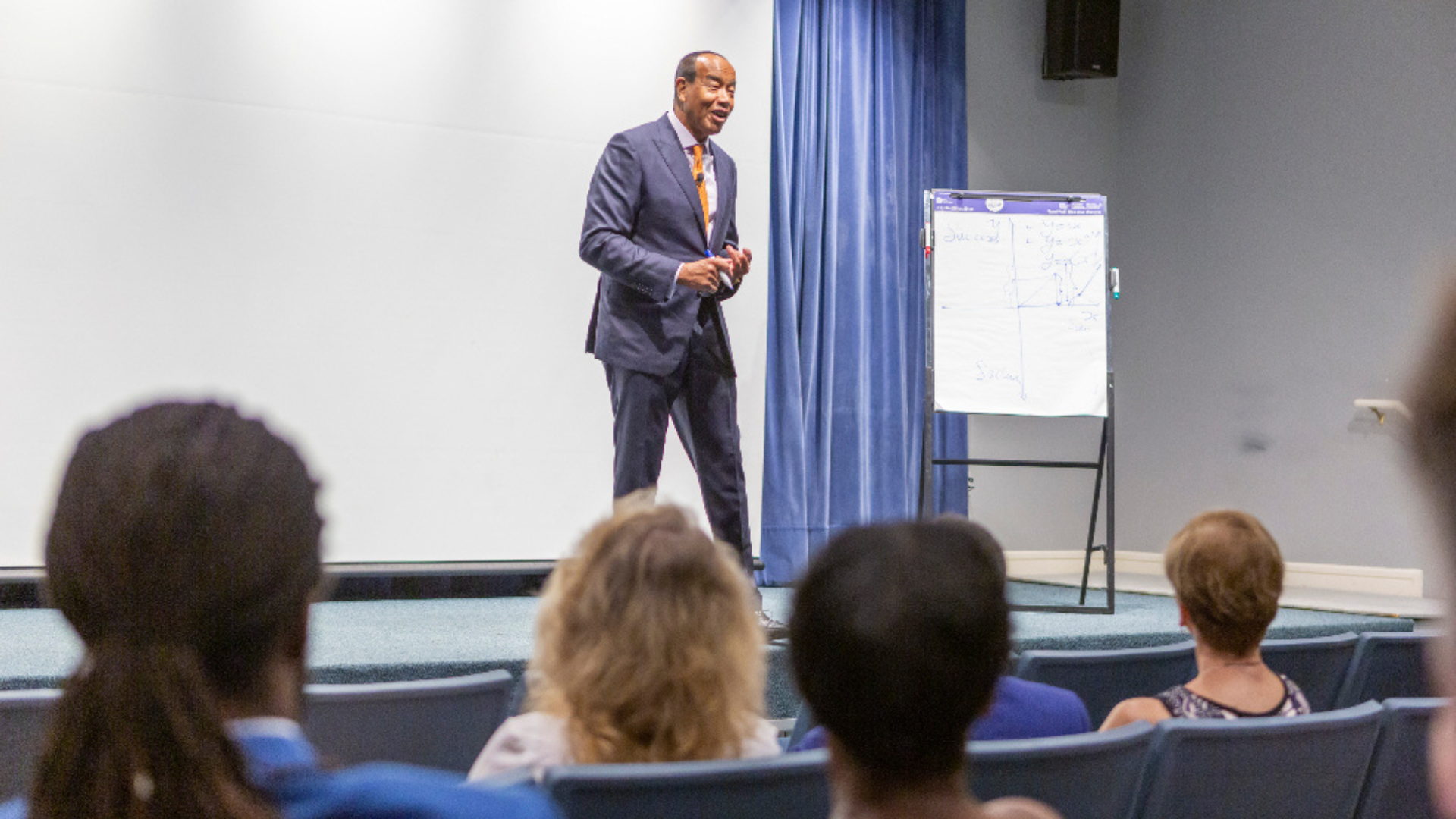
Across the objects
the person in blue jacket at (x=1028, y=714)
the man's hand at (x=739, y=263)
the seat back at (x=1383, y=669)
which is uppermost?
the man's hand at (x=739, y=263)

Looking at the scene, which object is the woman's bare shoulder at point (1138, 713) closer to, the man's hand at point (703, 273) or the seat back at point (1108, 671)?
the seat back at point (1108, 671)

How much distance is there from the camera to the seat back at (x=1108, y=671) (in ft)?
7.79

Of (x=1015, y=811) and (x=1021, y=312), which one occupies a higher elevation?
(x=1021, y=312)

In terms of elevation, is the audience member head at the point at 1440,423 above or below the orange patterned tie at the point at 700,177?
below

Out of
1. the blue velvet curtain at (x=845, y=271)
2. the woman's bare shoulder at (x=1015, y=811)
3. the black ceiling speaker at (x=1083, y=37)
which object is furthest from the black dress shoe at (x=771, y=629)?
the black ceiling speaker at (x=1083, y=37)

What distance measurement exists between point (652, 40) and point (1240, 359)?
2951 millimetres

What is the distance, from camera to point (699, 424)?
12.3 feet

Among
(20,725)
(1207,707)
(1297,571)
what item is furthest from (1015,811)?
(1297,571)

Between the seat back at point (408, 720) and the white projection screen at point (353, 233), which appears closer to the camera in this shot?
the seat back at point (408, 720)

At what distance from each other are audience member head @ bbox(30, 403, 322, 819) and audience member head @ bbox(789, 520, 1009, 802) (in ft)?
1.15

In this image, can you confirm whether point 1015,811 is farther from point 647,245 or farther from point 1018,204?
point 1018,204

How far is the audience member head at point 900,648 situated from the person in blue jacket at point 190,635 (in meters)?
0.25

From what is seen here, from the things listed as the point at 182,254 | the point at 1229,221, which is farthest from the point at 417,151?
the point at 1229,221

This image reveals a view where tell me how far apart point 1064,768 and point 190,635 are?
3.59 ft
